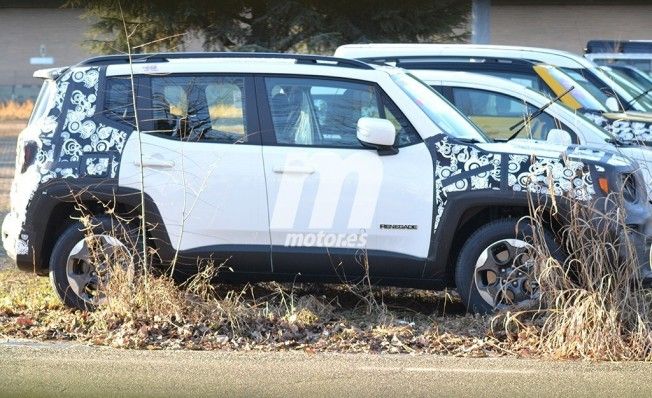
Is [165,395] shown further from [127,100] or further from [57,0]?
[57,0]

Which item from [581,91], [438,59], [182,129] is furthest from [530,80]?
[182,129]

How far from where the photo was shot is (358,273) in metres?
8.18

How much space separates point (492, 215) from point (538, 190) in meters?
0.45

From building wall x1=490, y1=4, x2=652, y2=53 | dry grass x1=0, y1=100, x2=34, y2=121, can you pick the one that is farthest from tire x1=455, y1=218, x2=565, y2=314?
building wall x1=490, y1=4, x2=652, y2=53

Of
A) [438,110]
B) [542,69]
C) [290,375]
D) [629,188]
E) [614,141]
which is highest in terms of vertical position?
[542,69]

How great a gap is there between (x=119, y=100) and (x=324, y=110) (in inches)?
56.8

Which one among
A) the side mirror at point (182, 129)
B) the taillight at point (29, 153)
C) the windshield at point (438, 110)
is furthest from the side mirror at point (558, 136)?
the taillight at point (29, 153)

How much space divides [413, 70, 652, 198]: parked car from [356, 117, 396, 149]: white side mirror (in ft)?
8.64

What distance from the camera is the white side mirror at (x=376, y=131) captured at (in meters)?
7.94

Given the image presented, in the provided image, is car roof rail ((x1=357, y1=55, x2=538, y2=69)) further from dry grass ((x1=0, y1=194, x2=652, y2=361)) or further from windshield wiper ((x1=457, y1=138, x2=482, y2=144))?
dry grass ((x1=0, y1=194, x2=652, y2=361))

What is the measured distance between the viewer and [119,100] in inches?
332

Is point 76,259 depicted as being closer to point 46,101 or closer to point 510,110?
point 46,101

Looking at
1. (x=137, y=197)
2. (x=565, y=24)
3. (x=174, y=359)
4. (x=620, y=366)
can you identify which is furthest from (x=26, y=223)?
(x=565, y=24)

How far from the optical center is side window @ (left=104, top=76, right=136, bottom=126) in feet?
27.4
